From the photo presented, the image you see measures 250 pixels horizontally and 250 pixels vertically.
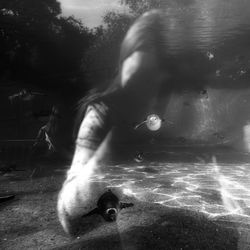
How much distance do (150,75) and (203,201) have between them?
20.4 metres

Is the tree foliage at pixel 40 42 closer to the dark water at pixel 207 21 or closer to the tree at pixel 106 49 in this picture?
the tree at pixel 106 49

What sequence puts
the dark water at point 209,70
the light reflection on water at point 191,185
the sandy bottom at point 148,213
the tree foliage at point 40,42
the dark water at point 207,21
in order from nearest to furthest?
the sandy bottom at point 148,213 < the light reflection on water at point 191,185 < the dark water at point 207,21 < the dark water at point 209,70 < the tree foliage at point 40,42

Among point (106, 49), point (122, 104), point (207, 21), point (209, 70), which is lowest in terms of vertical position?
point (122, 104)

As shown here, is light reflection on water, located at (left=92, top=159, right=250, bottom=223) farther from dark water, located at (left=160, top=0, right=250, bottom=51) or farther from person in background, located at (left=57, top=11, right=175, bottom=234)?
dark water, located at (left=160, top=0, right=250, bottom=51)

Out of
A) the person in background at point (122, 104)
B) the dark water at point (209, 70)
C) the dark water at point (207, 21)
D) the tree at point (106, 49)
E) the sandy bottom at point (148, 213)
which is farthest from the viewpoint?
the tree at point (106, 49)

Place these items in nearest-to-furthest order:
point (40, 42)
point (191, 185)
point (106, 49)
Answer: point (191, 185)
point (40, 42)
point (106, 49)

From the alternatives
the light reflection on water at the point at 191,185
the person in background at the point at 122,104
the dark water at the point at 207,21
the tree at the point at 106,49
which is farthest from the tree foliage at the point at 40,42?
the light reflection on water at the point at 191,185

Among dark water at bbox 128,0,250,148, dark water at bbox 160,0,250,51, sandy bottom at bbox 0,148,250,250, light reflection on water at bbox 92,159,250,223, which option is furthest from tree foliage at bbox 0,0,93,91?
light reflection on water at bbox 92,159,250,223

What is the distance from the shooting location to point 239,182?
1109 cm

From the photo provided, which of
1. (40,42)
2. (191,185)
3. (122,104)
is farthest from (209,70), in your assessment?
(191,185)

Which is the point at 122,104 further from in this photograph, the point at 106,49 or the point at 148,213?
the point at 148,213

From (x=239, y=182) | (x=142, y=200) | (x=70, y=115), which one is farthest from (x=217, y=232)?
(x=70, y=115)

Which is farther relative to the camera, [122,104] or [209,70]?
[209,70]

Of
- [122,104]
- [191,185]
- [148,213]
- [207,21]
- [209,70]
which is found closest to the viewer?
[148,213]
